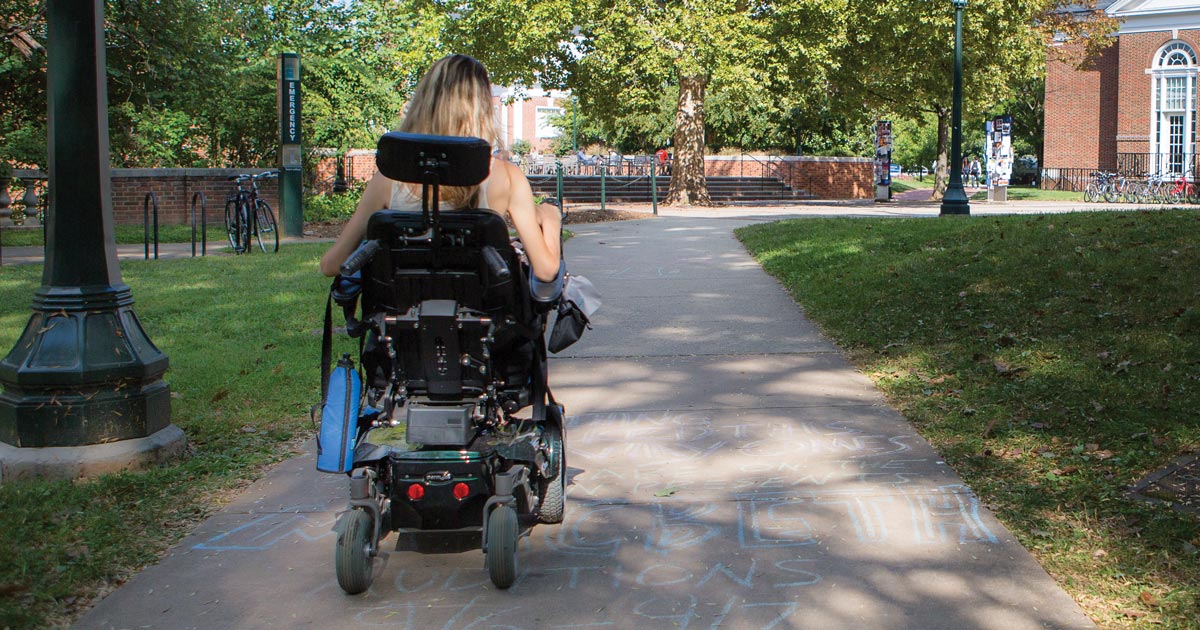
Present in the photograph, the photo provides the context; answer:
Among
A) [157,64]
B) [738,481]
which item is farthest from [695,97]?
[738,481]

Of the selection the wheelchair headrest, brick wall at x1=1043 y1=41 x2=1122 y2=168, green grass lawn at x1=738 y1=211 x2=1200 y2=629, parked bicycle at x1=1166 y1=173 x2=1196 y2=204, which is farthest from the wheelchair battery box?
brick wall at x1=1043 y1=41 x2=1122 y2=168

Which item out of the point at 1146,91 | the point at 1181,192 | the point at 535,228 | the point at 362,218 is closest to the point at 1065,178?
the point at 1146,91

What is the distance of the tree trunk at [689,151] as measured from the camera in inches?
1188

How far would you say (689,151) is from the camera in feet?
99.8

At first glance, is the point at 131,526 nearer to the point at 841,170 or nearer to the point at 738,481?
the point at 738,481

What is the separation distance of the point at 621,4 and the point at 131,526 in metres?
21.8

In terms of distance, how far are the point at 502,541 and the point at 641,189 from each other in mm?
33239

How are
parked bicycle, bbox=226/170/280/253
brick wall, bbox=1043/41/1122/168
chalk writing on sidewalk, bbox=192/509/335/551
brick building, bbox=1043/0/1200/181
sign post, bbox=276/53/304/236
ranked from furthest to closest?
brick wall, bbox=1043/41/1122/168, brick building, bbox=1043/0/1200/181, sign post, bbox=276/53/304/236, parked bicycle, bbox=226/170/280/253, chalk writing on sidewalk, bbox=192/509/335/551

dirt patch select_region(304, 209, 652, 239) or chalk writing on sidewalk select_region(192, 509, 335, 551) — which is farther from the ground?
dirt patch select_region(304, 209, 652, 239)

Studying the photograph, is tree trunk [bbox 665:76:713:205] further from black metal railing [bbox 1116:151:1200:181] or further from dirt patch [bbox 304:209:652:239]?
black metal railing [bbox 1116:151:1200:181]

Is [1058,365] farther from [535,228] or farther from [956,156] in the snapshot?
[956,156]

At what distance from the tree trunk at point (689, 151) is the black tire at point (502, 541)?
26707 millimetres

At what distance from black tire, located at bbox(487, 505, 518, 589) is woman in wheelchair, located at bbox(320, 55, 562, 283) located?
2.65 feet

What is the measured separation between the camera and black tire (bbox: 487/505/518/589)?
12.1 feet
